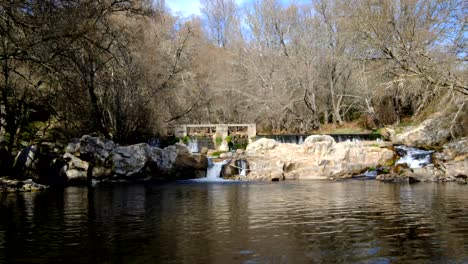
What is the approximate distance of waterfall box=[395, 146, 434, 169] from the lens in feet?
92.7

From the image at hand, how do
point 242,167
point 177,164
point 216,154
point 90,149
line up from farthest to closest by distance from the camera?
point 216,154 → point 242,167 → point 177,164 → point 90,149

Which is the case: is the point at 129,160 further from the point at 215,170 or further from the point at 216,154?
the point at 216,154

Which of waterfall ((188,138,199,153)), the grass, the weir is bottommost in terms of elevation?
the grass

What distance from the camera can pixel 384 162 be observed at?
29.1 metres

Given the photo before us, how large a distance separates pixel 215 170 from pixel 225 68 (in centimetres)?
1984

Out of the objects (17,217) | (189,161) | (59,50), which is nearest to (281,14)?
(189,161)

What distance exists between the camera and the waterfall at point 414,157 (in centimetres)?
2825

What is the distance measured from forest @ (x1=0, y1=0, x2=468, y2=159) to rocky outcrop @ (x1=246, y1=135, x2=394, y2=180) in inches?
157

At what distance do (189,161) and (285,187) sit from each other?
28.8 feet

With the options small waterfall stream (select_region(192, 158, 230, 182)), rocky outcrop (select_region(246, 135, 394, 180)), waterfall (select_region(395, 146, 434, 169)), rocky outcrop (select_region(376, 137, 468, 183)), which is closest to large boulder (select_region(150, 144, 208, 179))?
small waterfall stream (select_region(192, 158, 230, 182))

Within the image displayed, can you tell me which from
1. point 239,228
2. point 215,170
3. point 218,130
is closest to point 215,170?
point 215,170

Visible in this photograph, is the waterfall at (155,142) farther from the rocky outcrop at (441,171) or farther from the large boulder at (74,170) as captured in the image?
the rocky outcrop at (441,171)

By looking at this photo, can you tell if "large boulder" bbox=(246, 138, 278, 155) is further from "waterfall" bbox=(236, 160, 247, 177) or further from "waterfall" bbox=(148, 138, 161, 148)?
"waterfall" bbox=(148, 138, 161, 148)

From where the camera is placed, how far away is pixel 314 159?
97.1 ft
